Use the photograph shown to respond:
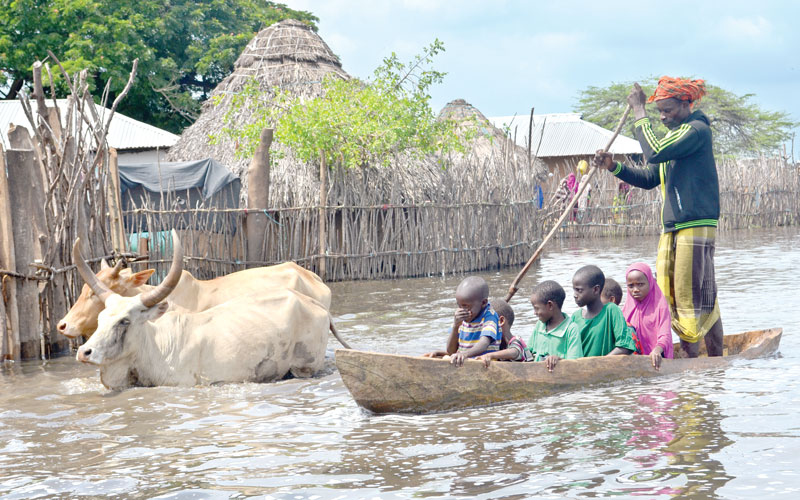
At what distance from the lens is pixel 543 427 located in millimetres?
5105

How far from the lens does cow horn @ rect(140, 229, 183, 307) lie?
619 cm

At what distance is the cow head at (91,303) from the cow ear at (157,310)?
0.68 meters

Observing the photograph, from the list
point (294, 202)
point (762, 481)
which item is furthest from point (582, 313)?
point (294, 202)

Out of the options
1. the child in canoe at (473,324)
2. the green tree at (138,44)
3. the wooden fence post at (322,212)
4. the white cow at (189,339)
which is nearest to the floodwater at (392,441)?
the white cow at (189,339)

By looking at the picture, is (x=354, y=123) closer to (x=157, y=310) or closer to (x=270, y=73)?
(x=270, y=73)

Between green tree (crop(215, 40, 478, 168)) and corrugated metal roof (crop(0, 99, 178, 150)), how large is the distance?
5217mm

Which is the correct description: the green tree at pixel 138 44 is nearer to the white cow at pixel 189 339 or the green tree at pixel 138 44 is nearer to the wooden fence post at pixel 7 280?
the wooden fence post at pixel 7 280

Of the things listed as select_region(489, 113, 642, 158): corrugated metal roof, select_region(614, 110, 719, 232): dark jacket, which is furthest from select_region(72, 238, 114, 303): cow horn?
select_region(489, 113, 642, 158): corrugated metal roof

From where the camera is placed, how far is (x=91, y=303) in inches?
277

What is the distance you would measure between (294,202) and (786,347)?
296 inches

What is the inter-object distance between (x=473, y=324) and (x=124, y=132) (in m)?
16.5

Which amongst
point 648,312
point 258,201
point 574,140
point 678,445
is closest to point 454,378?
point 678,445

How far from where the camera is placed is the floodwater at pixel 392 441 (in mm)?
4117

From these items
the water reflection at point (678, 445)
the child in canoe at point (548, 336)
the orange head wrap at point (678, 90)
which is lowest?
the water reflection at point (678, 445)
